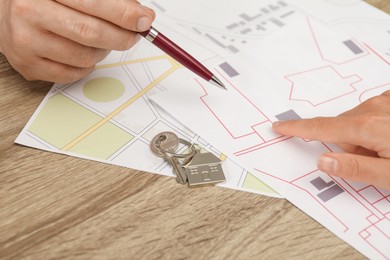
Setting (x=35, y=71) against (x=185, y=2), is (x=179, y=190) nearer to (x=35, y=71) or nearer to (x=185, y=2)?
(x=35, y=71)

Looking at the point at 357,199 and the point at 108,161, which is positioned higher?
the point at 357,199

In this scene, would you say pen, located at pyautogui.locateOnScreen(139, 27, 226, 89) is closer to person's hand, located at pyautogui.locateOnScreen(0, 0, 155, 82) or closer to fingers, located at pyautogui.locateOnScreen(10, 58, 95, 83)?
person's hand, located at pyautogui.locateOnScreen(0, 0, 155, 82)

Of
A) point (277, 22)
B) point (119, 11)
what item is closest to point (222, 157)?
point (119, 11)

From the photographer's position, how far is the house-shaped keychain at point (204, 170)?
2.19 ft

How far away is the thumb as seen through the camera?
654mm

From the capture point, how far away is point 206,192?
0.66 meters

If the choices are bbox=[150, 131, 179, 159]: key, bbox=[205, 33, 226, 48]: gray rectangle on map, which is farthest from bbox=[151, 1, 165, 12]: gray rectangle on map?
bbox=[150, 131, 179, 159]: key

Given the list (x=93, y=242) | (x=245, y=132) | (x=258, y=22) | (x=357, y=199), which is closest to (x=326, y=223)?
(x=357, y=199)

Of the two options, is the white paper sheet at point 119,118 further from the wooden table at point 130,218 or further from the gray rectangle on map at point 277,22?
the gray rectangle on map at point 277,22

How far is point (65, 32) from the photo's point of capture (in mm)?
692

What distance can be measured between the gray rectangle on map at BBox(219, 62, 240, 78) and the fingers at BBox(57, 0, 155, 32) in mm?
192

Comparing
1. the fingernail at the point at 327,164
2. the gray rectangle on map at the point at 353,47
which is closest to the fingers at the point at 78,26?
the fingernail at the point at 327,164

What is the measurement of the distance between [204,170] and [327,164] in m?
0.17

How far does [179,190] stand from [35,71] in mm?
311
